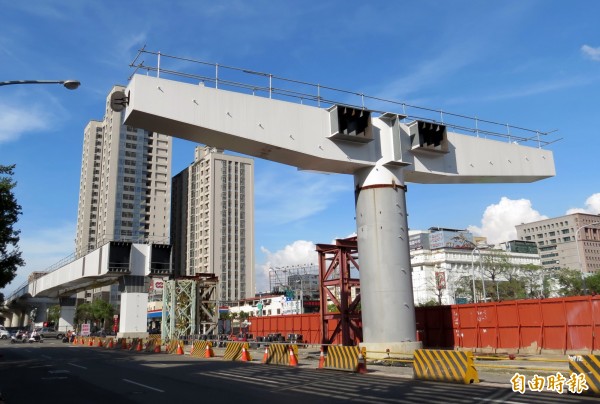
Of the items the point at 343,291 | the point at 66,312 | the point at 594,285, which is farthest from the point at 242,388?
the point at 594,285

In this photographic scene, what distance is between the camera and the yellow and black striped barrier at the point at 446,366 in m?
15.0

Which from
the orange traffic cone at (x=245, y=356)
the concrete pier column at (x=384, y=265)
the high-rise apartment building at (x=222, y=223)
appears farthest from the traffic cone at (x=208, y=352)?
the high-rise apartment building at (x=222, y=223)

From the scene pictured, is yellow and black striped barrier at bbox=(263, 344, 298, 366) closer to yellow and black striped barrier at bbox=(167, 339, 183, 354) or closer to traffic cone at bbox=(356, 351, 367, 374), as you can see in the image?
traffic cone at bbox=(356, 351, 367, 374)

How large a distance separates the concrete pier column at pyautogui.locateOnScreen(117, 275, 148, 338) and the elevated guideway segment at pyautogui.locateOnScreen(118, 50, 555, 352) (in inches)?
1064

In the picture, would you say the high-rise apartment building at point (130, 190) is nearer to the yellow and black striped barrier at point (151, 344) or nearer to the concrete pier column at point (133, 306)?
the concrete pier column at point (133, 306)

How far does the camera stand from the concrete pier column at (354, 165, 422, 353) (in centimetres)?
2139

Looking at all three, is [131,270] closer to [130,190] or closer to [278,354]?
[278,354]

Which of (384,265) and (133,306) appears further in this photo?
(133,306)

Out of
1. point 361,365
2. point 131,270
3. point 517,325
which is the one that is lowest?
point 361,365

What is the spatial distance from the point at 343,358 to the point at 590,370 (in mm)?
9447

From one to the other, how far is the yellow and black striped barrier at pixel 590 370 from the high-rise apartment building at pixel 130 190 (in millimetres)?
124418

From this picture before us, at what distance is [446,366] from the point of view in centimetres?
1557

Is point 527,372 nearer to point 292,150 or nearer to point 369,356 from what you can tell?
point 369,356

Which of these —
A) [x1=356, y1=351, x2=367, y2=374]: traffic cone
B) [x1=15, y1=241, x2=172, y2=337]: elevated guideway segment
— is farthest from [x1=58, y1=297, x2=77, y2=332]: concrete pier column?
[x1=356, y1=351, x2=367, y2=374]: traffic cone
